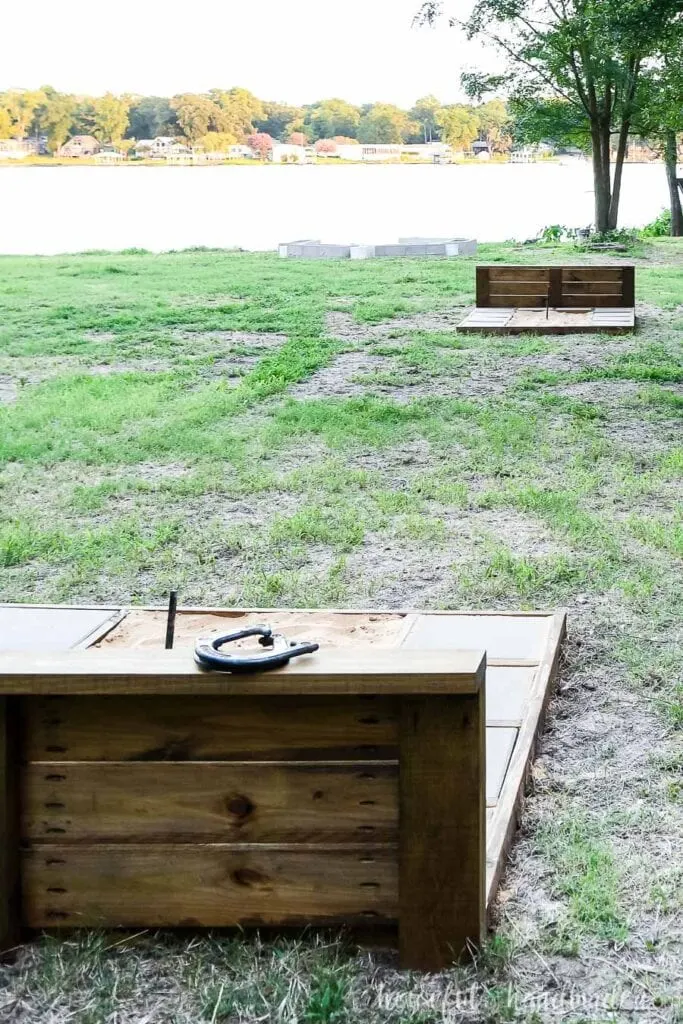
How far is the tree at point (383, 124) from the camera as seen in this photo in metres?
29.1

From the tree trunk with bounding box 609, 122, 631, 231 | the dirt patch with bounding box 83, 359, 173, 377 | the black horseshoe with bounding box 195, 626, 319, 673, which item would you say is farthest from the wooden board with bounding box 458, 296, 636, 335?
the tree trunk with bounding box 609, 122, 631, 231

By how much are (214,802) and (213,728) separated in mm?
137

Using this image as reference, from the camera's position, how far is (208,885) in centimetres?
222

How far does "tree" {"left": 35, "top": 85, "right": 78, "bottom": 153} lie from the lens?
27.9 meters

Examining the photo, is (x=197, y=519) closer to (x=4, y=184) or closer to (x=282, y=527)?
(x=282, y=527)

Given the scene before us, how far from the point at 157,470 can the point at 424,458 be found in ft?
4.65

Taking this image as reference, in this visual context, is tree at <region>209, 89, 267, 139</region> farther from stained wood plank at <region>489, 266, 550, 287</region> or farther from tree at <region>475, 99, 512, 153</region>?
stained wood plank at <region>489, 266, 550, 287</region>

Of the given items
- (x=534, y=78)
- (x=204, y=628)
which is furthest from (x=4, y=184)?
(x=204, y=628)

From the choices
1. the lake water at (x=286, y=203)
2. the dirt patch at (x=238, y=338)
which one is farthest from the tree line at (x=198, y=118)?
the dirt patch at (x=238, y=338)

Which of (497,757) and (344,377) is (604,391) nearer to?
(344,377)

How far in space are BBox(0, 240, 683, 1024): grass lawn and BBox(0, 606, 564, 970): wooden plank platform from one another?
0.31ft

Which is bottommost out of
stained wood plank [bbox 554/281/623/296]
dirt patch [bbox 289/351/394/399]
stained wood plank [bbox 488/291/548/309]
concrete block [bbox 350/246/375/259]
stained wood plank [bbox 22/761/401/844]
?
stained wood plank [bbox 22/761/401/844]

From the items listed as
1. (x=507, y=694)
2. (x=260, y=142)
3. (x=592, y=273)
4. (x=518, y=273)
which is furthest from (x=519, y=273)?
(x=260, y=142)

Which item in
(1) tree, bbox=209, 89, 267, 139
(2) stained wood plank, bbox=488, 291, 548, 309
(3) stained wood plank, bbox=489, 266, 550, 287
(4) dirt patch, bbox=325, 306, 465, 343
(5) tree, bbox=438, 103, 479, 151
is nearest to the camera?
(4) dirt patch, bbox=325, 306, 465, 343
